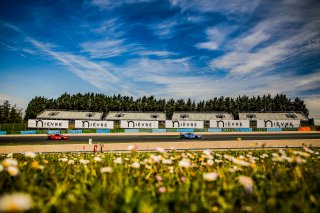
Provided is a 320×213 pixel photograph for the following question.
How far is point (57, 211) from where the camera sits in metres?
2.11

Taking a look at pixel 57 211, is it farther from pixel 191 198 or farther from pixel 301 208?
pixel 301 208

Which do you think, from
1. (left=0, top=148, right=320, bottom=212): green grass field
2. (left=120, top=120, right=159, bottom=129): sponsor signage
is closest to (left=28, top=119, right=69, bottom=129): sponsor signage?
(left=120, top=120, right=159, bottom=129): sponsor signage

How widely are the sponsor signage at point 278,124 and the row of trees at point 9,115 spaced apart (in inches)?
4976

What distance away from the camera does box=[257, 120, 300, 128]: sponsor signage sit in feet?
190

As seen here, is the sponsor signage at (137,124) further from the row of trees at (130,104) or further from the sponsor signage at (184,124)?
the row of trees at (130,104)

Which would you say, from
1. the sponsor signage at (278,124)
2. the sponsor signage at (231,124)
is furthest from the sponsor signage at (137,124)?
the sponsor signage at (278,124)

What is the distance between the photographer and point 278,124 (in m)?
58.2

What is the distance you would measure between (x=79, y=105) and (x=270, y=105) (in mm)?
101864

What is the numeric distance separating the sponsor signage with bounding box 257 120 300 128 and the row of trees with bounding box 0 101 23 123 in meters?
126

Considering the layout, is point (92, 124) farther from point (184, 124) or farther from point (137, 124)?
point (184, 124)

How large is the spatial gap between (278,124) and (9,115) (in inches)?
5509

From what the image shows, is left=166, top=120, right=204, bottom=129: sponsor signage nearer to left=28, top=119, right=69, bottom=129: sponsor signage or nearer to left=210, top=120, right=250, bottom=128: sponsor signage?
left=210, top=120, right=250, bottom=128: sponsor signage

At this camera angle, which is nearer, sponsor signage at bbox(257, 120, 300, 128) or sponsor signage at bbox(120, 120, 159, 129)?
sponsor signage at bbox(120, 120, 159, 129)

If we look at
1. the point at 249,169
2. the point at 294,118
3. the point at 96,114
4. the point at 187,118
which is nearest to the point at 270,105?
the point at 294,118
